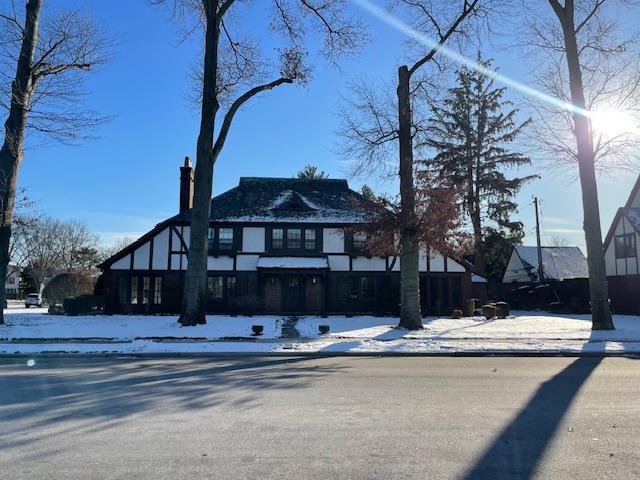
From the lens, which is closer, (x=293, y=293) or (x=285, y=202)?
(x=293, y=293)

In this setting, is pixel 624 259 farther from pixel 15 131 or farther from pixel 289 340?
pixel 15 131

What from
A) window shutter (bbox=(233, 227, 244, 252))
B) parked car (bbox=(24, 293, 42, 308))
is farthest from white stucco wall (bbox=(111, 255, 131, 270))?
parked car (bbox=(24, 293, 42, 308))

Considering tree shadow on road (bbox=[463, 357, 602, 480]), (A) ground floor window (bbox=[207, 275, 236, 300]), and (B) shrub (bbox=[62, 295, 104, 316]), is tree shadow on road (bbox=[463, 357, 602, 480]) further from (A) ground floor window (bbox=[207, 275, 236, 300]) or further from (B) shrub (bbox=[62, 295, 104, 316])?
(B) shrub (bbox=[62, 295, 104, 316])

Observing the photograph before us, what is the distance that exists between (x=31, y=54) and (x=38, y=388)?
17.0 m

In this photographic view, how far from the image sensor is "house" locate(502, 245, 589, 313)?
35.7m

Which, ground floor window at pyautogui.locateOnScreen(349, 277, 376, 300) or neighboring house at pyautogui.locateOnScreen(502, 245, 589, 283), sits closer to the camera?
ground floor window at pyautogui.locateOnScreen(349, 277, 376, 300)

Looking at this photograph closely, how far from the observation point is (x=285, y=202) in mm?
33156

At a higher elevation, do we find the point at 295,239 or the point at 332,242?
the point at 295,239

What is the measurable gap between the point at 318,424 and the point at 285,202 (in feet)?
88.8

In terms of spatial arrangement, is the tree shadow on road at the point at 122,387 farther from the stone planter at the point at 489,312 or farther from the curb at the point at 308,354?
the stone planter at the point at 489,312

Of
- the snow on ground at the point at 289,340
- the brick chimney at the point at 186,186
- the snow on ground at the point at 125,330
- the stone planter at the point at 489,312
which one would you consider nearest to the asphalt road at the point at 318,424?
the snow on ground at the point at 289,340

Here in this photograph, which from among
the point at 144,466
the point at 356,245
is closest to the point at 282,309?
the point at 356,245

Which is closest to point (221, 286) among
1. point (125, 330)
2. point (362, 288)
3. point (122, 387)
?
point (362, 288)

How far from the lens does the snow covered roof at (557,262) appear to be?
44.3 metres
